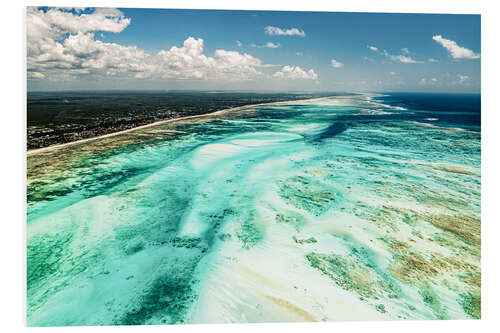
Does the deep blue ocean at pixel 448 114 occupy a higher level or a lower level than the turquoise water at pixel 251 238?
higher

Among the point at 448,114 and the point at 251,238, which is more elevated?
the point at 448,114

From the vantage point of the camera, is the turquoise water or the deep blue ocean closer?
the turquoise water

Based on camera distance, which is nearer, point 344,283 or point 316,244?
point 344,283

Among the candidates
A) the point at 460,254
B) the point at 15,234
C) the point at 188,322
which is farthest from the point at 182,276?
the point at 460,254

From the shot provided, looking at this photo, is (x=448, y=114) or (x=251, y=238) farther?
(x=448, y=114)

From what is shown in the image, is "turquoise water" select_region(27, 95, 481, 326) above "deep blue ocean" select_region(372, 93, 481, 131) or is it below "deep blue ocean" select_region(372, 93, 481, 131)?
below

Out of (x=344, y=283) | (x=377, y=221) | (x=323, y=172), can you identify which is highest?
(x=323, y=172)

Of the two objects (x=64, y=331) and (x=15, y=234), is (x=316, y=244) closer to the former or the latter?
(x=64, y=331)

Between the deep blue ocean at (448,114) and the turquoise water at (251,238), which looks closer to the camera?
the turquoise water at (251,238)
